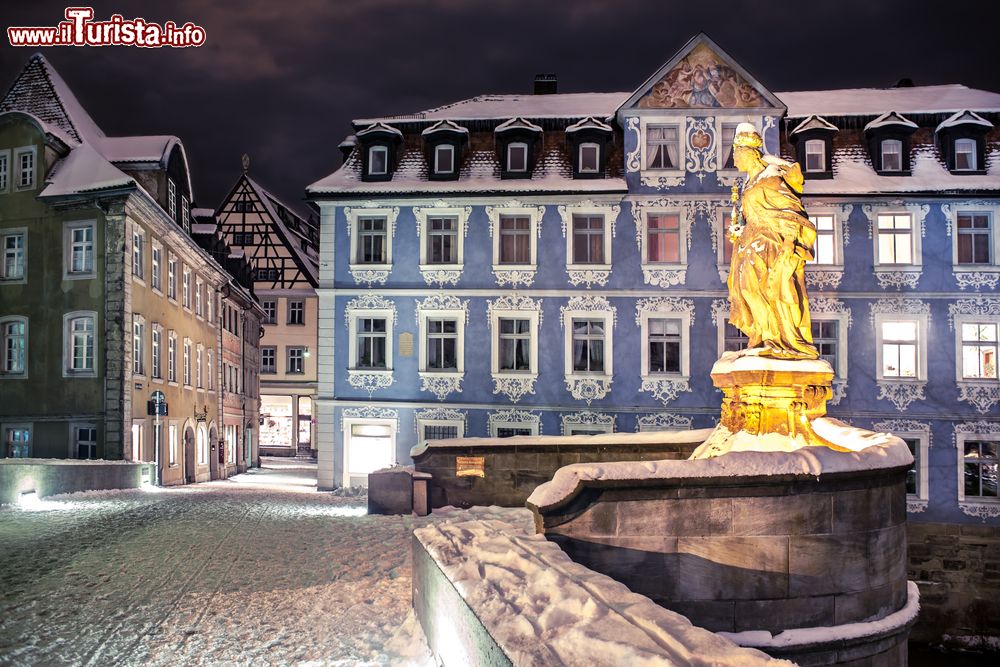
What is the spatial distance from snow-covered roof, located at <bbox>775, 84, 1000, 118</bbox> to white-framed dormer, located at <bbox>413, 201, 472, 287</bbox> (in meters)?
10.5

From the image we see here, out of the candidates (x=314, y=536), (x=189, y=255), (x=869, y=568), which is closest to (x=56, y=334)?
(x=189, y=255)

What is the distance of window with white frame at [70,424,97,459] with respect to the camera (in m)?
24.3

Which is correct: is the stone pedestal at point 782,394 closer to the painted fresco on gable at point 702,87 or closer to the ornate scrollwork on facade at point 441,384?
the ornate scrollwork on facade at point 441,384

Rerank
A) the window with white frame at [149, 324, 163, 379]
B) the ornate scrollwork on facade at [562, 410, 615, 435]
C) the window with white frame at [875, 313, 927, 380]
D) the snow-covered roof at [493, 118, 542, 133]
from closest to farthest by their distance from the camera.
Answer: the window with white frame at [875, 313, 927, 380] < the ornate scrollwork on facade at [562, 410, 615, 435] < the snow-covered roof at [493, 118, 542, 133] < the window with white frame at [149, 324, 163, 379]

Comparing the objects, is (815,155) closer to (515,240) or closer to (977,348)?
(977,348)

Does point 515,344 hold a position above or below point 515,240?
below

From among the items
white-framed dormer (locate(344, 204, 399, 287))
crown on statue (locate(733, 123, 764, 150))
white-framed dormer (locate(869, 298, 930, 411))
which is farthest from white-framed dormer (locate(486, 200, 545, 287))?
crown on statue (locate(733, 123, 764, 150))

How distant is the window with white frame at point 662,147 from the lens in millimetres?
25234

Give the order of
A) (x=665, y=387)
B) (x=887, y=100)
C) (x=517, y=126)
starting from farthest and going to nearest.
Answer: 1. (x=887, y=100)
2. (x=517, y=126)
3. (x=665, y=387)

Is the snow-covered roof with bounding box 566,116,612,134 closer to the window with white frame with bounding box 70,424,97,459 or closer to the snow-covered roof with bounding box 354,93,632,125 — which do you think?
the snow-covered roof with bounding box 354,93,632,125

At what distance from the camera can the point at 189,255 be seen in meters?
32.4

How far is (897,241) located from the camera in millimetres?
24875

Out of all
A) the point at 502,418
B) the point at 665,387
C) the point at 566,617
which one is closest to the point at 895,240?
the point at 665,387

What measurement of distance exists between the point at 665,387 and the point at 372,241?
947cm
